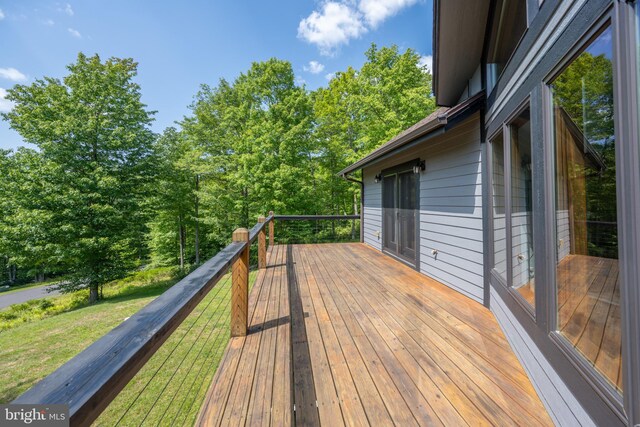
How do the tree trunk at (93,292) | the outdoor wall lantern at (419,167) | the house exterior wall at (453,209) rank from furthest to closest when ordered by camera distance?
1. the tree trunk at (93,292)
2. the outdoor wall lantern at (419,167)
3. the house exterior wall at (453,209)

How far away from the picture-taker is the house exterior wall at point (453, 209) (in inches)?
127

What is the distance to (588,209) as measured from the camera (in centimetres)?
126

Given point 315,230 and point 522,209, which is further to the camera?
point 315,230

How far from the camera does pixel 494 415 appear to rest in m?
1.54

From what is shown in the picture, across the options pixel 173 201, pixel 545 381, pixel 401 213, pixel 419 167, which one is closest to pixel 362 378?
pixel 545 381

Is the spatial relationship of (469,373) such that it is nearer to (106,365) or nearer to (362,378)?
(362,378)

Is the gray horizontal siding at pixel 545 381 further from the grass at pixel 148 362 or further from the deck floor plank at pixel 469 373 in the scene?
the grass at pixel 148 362

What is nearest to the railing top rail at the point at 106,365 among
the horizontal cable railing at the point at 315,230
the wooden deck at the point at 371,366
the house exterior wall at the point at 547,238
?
the wooden deck at the point at 371,366

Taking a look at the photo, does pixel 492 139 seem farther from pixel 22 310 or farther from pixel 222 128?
pixel 22 310

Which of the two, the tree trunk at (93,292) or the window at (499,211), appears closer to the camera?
the window at (499,211)

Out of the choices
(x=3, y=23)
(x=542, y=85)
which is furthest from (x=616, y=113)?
(x=3, y=23)

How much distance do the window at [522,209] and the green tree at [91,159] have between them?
13.4m

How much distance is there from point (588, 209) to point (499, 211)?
152 centimetres

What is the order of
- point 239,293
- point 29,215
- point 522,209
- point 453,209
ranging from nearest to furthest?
point 522,209 < point 239,293 < point 453,209 < point 29,215
